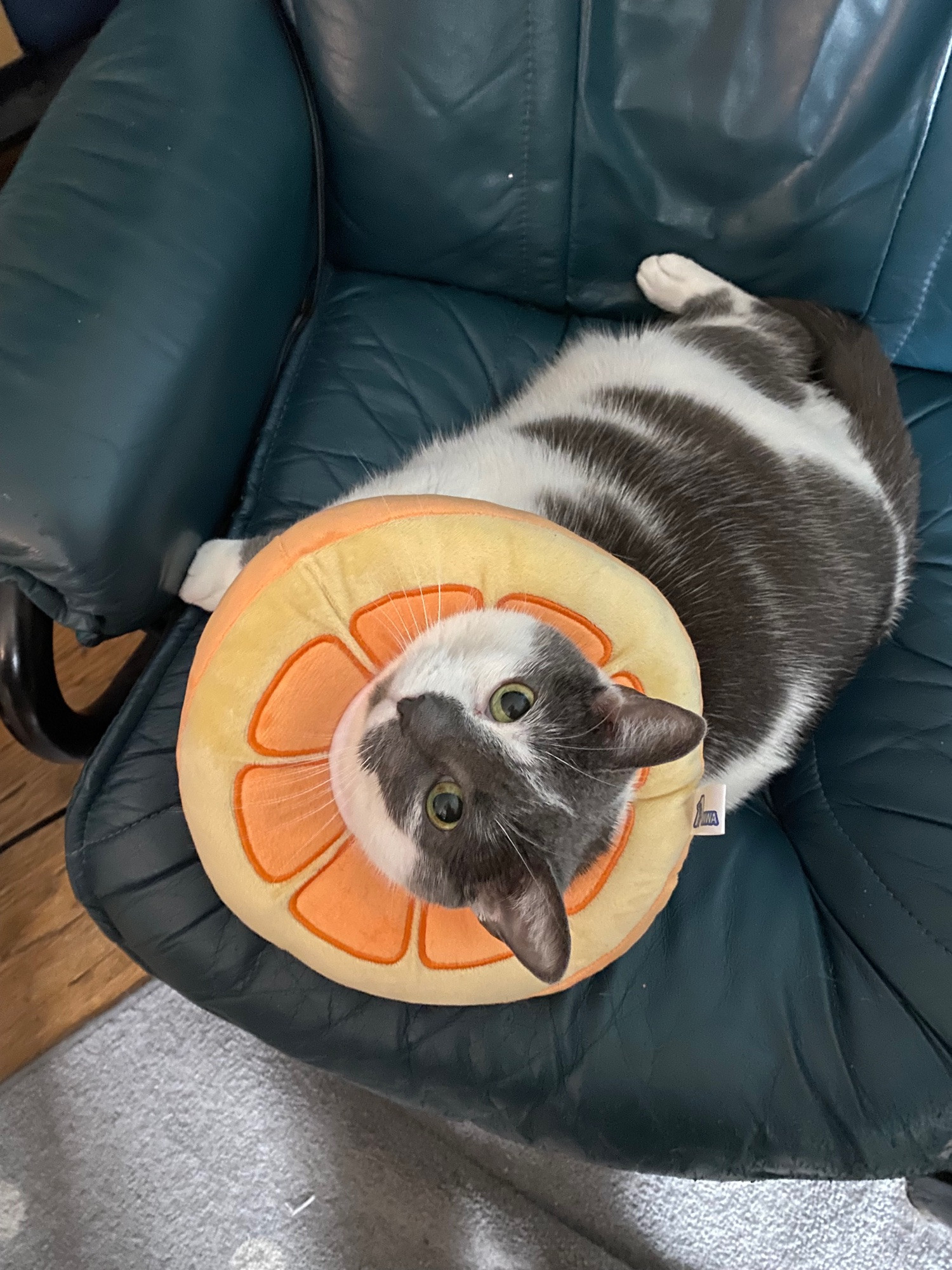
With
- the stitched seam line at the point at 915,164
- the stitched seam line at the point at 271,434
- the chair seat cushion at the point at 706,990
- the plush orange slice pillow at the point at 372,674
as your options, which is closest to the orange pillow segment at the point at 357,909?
the plush orange slice pillow at the point at 372,674

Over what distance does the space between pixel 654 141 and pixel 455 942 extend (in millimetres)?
1140

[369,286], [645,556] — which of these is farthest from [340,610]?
[369,286]

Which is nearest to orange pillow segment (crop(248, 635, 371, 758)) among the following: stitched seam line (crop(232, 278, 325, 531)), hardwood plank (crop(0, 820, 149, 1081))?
stitched seam line (crop(232, 278, 325, 531))

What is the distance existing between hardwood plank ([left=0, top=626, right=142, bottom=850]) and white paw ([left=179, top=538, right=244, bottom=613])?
1.72 feet

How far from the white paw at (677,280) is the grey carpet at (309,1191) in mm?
1424

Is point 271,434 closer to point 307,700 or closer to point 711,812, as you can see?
point 307,700

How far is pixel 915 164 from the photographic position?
3.89 ft

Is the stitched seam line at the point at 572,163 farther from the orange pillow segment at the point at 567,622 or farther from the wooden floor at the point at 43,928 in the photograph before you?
the wooden floor at the point at 43,928

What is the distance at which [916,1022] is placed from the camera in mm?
990

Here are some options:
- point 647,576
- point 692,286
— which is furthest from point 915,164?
point 647,576

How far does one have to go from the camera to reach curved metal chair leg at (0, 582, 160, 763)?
943 millimetres

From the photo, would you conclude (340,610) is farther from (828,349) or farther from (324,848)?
(828,349)

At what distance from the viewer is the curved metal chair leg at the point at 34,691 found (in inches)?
37.1

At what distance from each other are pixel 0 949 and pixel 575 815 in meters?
1.15
